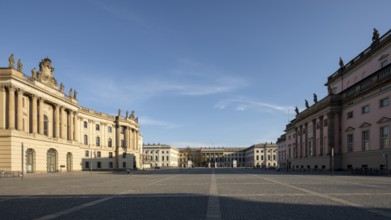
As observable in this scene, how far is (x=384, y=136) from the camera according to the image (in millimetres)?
47312

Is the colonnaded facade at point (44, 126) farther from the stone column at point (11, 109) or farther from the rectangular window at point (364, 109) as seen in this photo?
the rectangular window at point (364, 109)

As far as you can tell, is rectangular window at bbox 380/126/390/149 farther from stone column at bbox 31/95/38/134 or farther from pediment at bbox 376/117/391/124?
stone column at bbox 31/95/38/134

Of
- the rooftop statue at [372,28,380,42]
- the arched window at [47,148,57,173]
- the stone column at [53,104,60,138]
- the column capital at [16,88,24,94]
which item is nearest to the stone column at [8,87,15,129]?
the column capital at [16,88,24,94]

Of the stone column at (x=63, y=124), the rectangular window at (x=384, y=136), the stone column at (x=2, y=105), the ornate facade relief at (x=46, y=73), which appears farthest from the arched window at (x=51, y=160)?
the rectangular window at (x=384, y=136)

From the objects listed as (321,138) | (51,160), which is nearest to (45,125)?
(51,160)

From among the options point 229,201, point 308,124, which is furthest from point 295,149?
point 229,201

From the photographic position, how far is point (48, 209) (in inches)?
563

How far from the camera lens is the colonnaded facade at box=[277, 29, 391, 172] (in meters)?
47.6

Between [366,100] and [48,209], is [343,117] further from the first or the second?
[48,209]

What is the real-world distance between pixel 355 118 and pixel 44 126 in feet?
182

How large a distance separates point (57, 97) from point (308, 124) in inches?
2143

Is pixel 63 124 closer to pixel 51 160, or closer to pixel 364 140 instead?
pixel 51 160

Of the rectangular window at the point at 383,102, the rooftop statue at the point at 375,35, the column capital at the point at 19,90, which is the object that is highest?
the rooftop statue at the point at 375,35

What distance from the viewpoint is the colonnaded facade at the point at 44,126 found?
5209 centimetres
